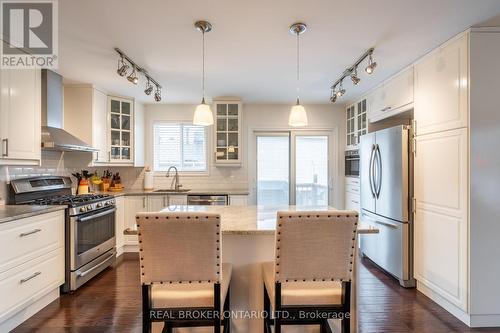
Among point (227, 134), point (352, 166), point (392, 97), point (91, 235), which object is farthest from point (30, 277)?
point (352, 166)

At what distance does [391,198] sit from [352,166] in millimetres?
1469

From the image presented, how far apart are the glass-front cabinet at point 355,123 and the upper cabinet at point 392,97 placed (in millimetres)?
228

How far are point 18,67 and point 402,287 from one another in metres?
4.52

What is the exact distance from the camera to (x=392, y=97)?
3.30 meters

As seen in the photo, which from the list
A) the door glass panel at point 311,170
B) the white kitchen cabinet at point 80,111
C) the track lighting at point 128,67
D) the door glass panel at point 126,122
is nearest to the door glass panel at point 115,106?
the door glass panel at point 126,122

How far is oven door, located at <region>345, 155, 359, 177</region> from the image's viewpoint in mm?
4298

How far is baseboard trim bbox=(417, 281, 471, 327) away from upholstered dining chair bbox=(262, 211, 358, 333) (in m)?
1.51

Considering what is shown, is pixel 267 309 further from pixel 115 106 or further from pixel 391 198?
pixel 115 106

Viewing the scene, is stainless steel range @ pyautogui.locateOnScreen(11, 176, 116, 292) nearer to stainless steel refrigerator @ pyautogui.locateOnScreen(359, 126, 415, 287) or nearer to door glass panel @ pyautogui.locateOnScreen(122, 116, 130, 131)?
door glass panel @ pyautogui.locateOnScreen(122, 116, 130, 131)

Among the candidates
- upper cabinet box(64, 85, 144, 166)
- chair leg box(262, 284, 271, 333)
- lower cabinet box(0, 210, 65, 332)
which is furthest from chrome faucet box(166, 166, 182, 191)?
chair leg box(262, 284, 271, 333)

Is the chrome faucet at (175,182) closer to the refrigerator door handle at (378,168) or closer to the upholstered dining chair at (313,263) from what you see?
the refrigerator door handle at (378,168)

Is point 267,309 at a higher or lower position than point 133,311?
higher

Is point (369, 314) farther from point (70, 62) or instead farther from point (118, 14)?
point (70, 62)

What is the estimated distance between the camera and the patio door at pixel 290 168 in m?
4.89
